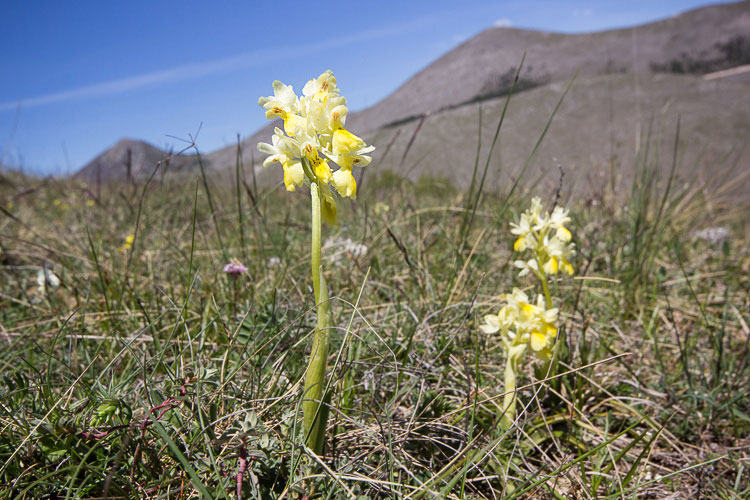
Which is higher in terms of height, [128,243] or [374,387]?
[128,243]

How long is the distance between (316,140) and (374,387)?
2.54 ft

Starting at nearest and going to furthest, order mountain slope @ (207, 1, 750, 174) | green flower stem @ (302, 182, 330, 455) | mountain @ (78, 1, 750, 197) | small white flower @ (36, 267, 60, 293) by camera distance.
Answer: green flower stem @ (302, 182, 330, 455) → small white flower @ (36, 267, 60, 293) → mountain @ (78, 1, 750, 197) → mountain slope @ (207, 1, 750, 174)

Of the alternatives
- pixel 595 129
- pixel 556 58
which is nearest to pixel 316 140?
pixel 595 129

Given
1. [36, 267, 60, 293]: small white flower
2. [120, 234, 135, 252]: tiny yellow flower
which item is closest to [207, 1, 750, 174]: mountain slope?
[120, 234, 135, 252]: tiny yellow flower

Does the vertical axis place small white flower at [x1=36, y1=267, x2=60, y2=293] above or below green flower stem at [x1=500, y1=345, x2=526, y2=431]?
above

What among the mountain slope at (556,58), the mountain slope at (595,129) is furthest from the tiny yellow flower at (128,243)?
the mountain slope at (556,58)

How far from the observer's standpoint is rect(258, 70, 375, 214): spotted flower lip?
3.14 ft

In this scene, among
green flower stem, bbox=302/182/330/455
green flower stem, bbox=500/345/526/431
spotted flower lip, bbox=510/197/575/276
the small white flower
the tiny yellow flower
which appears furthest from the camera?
the tiny yellow flower

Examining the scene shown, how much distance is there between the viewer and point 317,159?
976 millimetres

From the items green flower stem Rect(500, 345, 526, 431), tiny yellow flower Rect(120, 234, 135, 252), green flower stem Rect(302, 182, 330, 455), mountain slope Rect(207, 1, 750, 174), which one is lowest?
green flower stem Rect(500, 345, 526, 431)

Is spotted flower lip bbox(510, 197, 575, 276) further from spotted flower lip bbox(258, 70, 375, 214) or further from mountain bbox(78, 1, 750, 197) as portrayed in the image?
mountain bbox(78, 1, 750, 197)

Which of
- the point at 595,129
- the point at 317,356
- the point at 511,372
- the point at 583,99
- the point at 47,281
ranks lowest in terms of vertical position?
the point at 511,372

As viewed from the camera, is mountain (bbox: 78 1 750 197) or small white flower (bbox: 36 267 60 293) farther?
mountain (bbox: 78 1 750 197)

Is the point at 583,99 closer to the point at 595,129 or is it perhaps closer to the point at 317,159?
the point at 595,129
